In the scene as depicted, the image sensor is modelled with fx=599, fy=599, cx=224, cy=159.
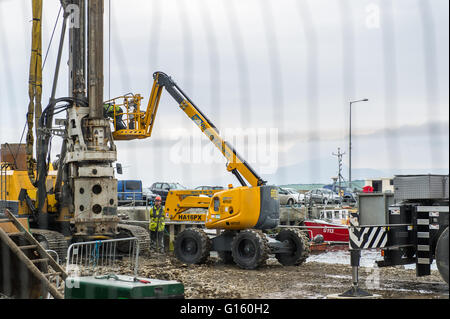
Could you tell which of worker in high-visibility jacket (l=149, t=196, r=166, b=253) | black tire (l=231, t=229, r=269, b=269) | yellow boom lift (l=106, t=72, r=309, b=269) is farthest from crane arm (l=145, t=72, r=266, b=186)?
worker in high-visibility jacket (l=149, t=196, r=166, b=253)

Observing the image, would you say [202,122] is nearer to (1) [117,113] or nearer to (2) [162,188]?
(1) [117,113]

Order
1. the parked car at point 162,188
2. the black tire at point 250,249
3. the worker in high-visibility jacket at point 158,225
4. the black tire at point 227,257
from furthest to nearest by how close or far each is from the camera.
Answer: the parked car at point 162,188, the worker in high-visibility jacket at point 158,225, the black tire at point 227,257, the black tire at point 250,249

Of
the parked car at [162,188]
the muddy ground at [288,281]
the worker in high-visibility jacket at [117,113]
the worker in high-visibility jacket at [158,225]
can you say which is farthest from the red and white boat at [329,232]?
the parked car at [162,188]

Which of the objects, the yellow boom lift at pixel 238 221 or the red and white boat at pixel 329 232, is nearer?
the yellow boom lift at pixel 238 221

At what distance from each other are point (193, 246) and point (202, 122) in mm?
3338

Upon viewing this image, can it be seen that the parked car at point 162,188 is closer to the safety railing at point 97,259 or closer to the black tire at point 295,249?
the safety railing at point 97,259

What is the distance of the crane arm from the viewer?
1530 centimetres

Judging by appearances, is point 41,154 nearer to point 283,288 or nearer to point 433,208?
point 283,288

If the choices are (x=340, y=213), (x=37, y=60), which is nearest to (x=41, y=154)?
(x=37, y=60)

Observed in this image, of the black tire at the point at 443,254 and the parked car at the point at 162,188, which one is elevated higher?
the parked car at the point at 162,188

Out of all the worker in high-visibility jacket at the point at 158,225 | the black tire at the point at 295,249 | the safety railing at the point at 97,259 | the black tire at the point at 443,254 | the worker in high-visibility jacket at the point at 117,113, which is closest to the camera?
the black tire at the point at 443,254

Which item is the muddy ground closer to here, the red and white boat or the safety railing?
the safety railing

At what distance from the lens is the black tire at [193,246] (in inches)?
583
